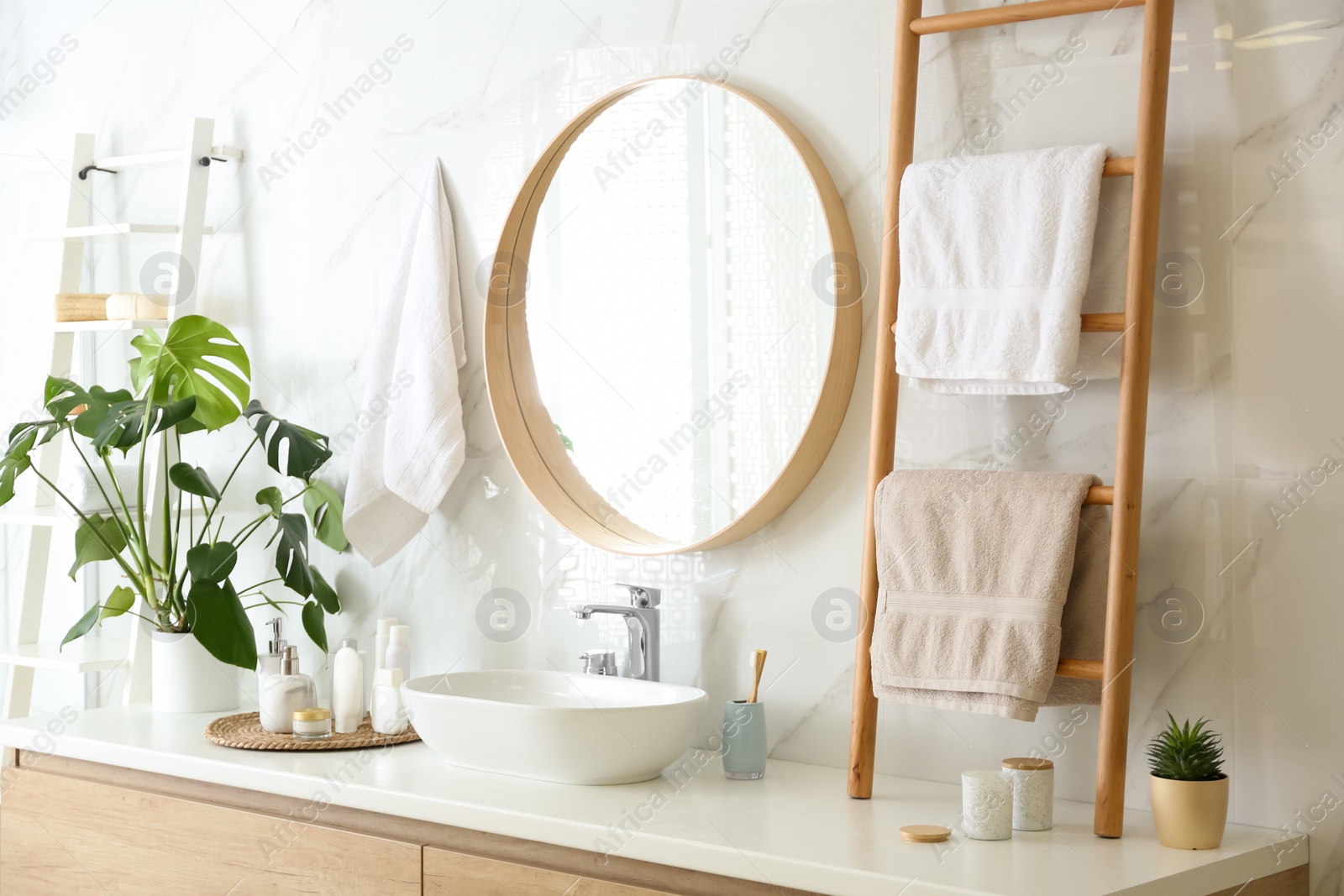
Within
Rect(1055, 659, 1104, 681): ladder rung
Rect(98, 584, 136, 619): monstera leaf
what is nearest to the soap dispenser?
Rect(98, 584, 136, 619): monstera leaf

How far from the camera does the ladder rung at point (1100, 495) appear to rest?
4.91 ft

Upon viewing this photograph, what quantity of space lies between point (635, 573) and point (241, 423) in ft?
3.18

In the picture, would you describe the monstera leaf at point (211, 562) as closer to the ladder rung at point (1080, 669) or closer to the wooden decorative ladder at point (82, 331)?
the wooden decorative ladder at point (82, 331)

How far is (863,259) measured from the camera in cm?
182

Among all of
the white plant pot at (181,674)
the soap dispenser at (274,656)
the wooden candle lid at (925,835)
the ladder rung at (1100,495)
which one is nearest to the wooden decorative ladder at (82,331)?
the white plant pot at (181,674)

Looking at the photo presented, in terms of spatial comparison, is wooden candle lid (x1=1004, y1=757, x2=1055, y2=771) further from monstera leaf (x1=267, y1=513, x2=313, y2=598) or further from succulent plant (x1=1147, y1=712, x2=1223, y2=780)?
monstera leaf (x1=267, y1=513, x2=313, y2=598)

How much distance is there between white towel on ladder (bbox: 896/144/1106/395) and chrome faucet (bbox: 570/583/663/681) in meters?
0.55

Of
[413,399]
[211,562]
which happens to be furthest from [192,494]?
[413,399]

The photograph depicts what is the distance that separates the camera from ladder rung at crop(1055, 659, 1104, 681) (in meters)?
1.49

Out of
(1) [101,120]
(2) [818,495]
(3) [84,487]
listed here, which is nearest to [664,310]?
(2) [818,495]

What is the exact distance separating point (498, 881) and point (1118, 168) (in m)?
1.13

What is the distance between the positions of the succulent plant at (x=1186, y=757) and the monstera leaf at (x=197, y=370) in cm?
160

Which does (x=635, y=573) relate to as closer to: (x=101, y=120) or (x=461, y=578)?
(x=461, y=578)

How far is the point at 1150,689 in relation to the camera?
5.18ft
